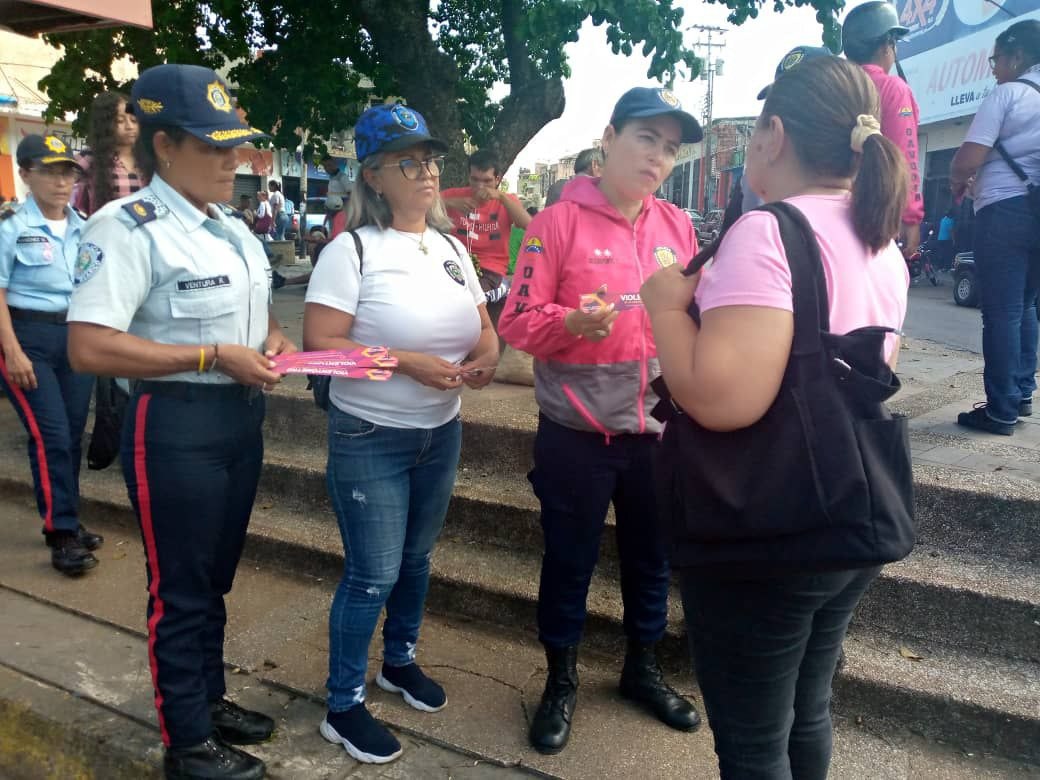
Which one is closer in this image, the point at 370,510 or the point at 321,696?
the point at 370,510

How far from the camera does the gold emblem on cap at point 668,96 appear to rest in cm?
246

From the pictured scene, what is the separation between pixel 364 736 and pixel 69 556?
214cm

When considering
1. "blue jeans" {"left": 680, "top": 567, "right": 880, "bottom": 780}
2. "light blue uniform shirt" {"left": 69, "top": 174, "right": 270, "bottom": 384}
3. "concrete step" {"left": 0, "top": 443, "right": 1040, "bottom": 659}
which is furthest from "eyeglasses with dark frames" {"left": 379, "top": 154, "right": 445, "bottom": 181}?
"concrete step" {"left": 0, "top": 443, "right": 1040, "bottom": 659}

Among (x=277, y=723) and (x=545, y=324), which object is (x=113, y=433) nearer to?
(x=277, y=723)

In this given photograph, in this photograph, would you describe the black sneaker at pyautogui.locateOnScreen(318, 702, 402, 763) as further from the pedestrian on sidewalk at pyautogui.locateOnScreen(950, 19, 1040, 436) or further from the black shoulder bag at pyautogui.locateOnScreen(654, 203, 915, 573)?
the pedestrian on sidewalk at pyautogui.locateOnScreen(950, 19, 1040, 436)

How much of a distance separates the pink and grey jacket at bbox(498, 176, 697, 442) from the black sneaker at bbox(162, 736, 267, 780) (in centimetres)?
143

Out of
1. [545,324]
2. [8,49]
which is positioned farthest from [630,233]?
[8,49]

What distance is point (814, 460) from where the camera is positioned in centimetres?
150

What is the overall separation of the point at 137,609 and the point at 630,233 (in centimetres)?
272

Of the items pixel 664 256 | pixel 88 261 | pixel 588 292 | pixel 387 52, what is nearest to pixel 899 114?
pixel 664 256

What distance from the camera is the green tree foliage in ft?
22.9

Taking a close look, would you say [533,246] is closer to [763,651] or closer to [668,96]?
[668,96]

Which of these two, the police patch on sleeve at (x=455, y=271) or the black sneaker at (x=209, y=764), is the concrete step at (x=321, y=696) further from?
the police patch on sleeve at (x=455, y=271)

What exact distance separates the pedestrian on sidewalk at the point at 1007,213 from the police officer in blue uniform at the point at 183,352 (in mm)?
3497
